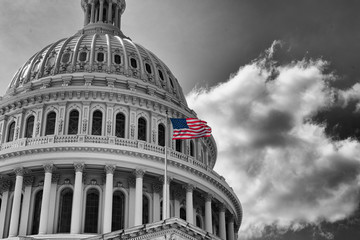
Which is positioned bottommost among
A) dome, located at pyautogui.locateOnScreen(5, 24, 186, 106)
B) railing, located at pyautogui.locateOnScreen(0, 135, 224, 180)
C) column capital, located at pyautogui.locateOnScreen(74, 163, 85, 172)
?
column capital, located at pyautogui.locateOnScreen(74, 163, 85, 172)

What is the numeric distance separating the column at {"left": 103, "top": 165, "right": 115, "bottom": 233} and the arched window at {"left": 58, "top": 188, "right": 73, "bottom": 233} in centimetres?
316

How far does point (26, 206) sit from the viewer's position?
50.6 metres

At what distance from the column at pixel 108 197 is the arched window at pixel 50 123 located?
8.28 metres

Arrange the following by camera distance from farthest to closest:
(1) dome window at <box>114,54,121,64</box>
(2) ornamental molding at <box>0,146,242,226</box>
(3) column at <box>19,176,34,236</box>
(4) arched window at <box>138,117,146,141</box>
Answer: (1) dome window at <box>114,54,121,64</box> < (4) arched window at <box>138,117,146,141</box> < (2) ornamental molding at <box>0,146,242,226</box> < (3) column at <box>19,176,34,236</box>

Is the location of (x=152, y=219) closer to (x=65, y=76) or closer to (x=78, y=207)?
(x=78, y=207)

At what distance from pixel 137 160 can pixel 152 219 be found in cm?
477

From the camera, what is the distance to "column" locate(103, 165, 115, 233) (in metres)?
48.5

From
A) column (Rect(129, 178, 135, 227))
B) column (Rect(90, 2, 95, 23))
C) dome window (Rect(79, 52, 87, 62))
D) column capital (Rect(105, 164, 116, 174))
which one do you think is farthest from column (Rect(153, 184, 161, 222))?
column (Rect(90, 2, 95, 23))

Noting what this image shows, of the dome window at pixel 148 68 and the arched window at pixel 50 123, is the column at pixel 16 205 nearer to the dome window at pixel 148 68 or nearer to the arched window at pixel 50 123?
the arched window at pixel 50 123

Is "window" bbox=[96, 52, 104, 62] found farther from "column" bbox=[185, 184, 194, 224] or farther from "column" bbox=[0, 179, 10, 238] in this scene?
"column" bbox=[185, 184, 194, 224]

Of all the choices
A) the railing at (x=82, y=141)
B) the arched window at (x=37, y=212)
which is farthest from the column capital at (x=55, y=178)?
the railing at (x=82, y=141)

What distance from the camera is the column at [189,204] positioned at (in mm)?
52625

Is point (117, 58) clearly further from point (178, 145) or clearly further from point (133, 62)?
point (178, 145)

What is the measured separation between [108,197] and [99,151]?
3993 mm
